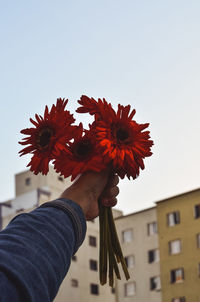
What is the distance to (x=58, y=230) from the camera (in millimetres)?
1506

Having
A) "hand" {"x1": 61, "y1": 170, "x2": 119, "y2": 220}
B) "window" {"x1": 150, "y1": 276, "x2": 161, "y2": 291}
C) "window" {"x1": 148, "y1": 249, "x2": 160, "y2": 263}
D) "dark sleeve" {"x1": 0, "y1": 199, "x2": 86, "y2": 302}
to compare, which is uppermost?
"window" {"x1": 148, "y1": 249, "x2": 160, "y2": 263}

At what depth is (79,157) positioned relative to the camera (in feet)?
6.86

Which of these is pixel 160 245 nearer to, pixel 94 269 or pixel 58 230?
pixel 94 269

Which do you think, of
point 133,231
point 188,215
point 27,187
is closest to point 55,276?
point 188,215

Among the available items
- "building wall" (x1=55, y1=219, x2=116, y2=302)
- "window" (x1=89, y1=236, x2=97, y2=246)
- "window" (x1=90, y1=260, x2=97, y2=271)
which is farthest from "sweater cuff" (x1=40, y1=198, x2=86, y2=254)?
"window" (x1=90, y1=260, x2=97, y2=271)

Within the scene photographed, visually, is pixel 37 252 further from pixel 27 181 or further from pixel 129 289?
pixel 27 181

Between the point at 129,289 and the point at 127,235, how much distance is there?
3970 mm

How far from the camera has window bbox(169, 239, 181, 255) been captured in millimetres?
44469

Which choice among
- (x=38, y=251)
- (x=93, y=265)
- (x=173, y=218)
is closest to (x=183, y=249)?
(x=173, y=218)

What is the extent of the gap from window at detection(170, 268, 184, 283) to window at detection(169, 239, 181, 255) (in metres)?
1.18

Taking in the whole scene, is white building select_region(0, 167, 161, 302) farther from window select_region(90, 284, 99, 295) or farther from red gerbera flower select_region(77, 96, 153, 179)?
red gerbera flower select_region(77, 96, 153, 179)

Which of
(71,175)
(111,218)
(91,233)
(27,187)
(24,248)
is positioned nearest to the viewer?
(24,248)

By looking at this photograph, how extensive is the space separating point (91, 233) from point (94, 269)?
301 cm

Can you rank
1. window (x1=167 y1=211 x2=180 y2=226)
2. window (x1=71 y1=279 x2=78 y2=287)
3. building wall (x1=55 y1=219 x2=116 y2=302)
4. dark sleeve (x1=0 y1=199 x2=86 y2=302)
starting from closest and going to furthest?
1. dark sleeve (x1=0 y1=199 x2=86 y2=302)
2. window (x1=167 y1=211 x2=180 y2=226)
3. building wall (x1=55 y1=219 x2=116 y2=302)
4. window (x1=71 y1=279 x2=78 y2=287)
